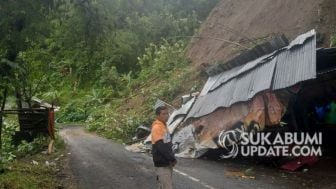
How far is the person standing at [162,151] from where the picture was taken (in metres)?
6.36

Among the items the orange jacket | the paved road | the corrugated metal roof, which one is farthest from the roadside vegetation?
the corrugated metal roof

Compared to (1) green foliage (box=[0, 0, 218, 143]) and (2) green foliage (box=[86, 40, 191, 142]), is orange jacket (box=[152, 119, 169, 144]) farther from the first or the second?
(2) green foliage (box=[86, 40, 191, 142])

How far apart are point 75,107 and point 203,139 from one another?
21267 mm

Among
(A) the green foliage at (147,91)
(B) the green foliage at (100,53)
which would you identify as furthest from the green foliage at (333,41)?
(A) the green foliage at (147,91)

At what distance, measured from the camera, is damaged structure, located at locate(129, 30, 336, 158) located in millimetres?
10539

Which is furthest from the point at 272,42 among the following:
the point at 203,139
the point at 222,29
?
the point at 222,29

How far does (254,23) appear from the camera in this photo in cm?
2069

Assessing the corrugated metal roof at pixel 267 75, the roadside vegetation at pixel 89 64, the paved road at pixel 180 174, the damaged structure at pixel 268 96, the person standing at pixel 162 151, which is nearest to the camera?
the person standing at pixel 162 151

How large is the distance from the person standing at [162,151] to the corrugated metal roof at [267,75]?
4597 millimetres

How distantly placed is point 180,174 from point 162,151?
391cm

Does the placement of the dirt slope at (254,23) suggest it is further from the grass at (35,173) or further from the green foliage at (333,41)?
the grass at (35,173)

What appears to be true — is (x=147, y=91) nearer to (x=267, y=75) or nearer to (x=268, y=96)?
(x=267, y=75)

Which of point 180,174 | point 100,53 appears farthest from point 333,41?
point 100,53

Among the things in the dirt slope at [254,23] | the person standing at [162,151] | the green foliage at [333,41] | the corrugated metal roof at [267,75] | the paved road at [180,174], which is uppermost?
the dirt slope at [254,23]
